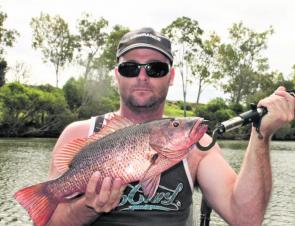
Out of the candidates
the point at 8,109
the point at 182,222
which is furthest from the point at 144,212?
the point at 8,109

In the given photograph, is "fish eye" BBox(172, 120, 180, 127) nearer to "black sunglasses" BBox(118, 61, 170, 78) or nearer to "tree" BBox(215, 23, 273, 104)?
"black sunglasses" BBox(118, 61, 170, 78)

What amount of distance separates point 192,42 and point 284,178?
44383 millimetres

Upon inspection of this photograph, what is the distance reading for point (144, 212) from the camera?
417 centimetres

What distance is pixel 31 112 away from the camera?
58062mm

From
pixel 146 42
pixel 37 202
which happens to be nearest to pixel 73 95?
pixel 146 42

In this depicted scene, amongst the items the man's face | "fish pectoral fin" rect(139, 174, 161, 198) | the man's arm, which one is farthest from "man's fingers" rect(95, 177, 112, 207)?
the man's face

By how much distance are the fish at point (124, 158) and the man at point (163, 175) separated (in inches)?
10.3

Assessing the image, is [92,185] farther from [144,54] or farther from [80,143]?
[144,54]

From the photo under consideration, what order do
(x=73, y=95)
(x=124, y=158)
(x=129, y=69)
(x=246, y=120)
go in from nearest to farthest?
(x=124, y=158) < (x=246, y=120) < (x=129, y=69) < (x=73, y=95)

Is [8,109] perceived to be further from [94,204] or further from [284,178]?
[94,204]

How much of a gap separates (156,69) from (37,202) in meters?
1.71

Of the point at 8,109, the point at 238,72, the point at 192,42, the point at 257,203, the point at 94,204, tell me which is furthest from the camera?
the point at 238,72

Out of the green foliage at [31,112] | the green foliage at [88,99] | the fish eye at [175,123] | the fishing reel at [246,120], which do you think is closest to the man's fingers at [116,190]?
the fish eye at [175,123]

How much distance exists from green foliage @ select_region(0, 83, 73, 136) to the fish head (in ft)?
178
